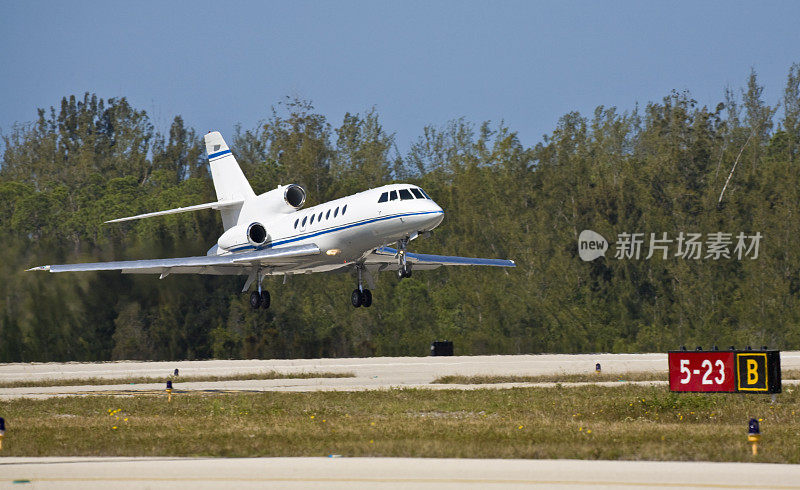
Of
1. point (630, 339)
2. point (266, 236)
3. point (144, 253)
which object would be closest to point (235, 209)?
point (266, 236)

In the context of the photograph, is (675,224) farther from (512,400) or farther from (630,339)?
(512,400)

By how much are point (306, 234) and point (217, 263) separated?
4.89 metres

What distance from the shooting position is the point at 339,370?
131ft

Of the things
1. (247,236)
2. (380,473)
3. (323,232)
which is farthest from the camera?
(247,236)

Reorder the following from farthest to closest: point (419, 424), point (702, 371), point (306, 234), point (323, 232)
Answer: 1. point (306, 234)
2. point (323, 232)
3. point (702, 371)
4. point (419, 424)

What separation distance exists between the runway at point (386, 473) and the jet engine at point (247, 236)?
22.1 m

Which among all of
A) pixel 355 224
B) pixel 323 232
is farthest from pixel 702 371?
pixel 323 232

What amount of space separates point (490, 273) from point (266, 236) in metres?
31.1

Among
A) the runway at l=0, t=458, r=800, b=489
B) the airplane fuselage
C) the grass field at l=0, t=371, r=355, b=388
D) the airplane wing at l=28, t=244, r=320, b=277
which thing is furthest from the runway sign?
the grass field at l=0, t=371, r=355, b=388

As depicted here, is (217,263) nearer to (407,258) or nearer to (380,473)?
(407,258)

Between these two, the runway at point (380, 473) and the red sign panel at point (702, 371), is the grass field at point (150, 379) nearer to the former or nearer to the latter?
the red sign panel at point (702, 371)

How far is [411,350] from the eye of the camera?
57.9m

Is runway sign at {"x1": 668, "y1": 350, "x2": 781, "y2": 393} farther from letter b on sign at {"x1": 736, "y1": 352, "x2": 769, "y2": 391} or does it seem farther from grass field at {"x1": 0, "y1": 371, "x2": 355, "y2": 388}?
grass field at {"x1": 0, "y1": 371, "x2": 355, "y2": 388}

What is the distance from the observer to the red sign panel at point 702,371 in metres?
20.7
